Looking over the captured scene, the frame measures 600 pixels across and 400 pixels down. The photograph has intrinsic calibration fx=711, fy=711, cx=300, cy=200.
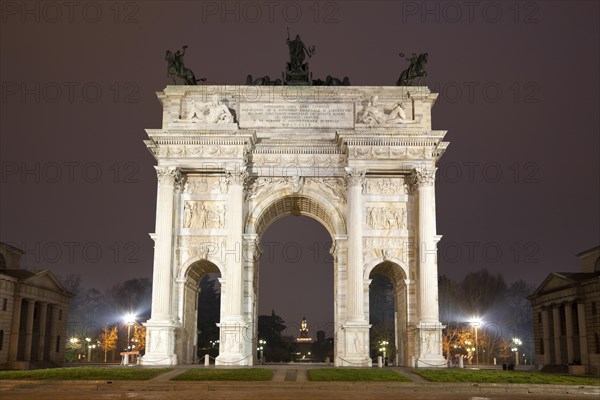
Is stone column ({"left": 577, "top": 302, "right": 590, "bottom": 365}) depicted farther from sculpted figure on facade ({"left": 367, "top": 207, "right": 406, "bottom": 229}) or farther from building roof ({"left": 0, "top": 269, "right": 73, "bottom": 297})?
building roof ({"left": 0, "top": 269, "right": 73, "bottom": 297})

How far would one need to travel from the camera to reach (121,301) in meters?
95.8

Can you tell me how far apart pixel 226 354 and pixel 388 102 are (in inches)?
656

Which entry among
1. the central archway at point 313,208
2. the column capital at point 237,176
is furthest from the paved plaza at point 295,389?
the column capital at point 237,176

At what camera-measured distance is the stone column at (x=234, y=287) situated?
36.2 metres

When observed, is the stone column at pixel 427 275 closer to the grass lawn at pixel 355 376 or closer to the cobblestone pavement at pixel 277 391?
the grass lawn at pixel 355 376

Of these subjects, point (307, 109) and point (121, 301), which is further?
point (121, 301)

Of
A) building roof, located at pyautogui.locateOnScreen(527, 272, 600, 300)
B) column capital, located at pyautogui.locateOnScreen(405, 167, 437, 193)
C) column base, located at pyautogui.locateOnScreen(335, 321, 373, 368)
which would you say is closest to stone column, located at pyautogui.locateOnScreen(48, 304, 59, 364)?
column base, located at pyautogui.locateOnScreen(335, 321, 373, 368)

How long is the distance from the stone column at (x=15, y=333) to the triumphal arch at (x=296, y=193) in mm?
11920

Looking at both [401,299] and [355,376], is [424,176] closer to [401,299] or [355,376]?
[401,299]

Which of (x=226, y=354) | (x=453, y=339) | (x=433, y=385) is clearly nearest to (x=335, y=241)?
(x=226, y=354)

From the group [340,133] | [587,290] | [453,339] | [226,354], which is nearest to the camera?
[226,354]

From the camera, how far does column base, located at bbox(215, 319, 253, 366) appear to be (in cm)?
3594

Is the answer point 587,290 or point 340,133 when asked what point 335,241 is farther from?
point 587,290

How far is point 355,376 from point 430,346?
990cm
